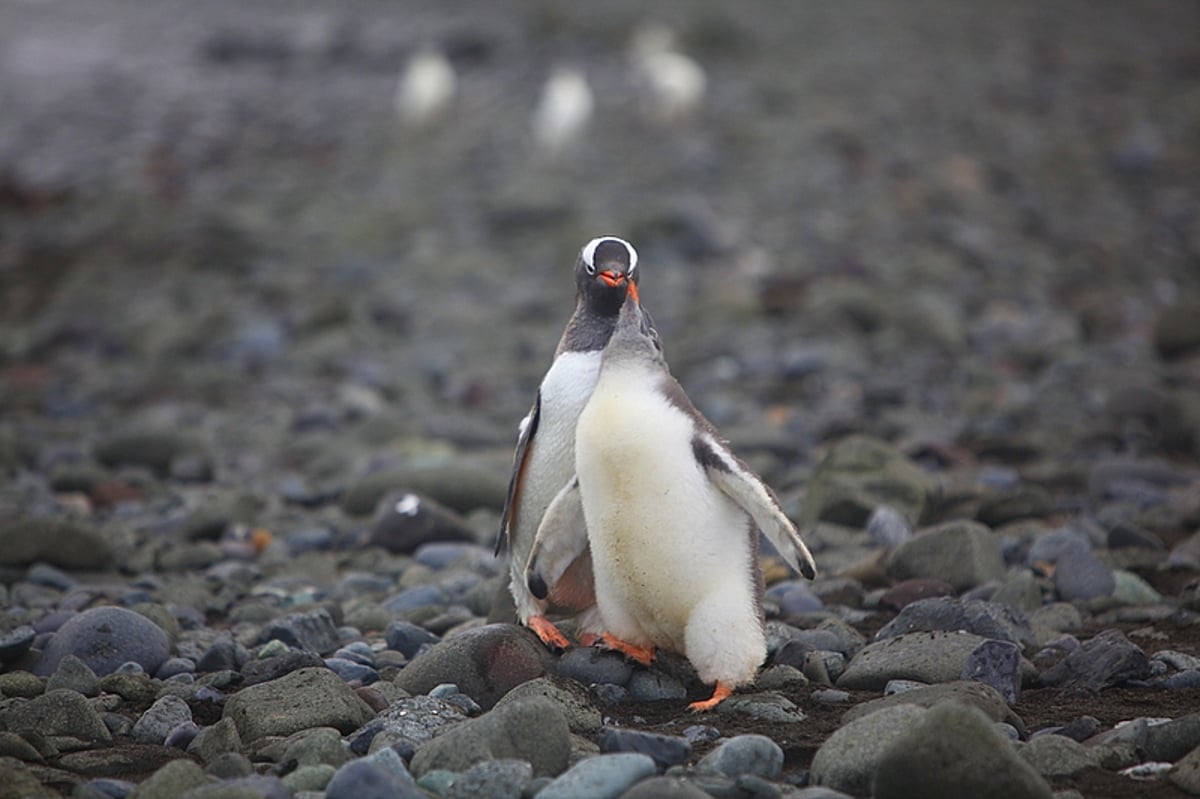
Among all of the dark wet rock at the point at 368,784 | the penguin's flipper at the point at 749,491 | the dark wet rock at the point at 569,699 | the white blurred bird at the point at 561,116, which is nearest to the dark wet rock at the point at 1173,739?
the penguin's flipper at the point at 749,491

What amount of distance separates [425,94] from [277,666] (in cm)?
1669

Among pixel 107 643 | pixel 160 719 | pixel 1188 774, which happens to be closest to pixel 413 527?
pixel 107 643

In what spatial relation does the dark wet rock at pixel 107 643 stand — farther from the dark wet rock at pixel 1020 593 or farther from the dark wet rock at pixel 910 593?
the dark wet rock at pixel 1020 593

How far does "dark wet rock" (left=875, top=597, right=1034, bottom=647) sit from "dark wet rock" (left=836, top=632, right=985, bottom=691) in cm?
16

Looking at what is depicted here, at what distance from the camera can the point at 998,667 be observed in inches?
154

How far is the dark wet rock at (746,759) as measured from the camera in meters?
3.35

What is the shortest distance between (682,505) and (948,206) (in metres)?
10.7

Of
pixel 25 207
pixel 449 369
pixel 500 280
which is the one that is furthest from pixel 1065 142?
pixel 25 207

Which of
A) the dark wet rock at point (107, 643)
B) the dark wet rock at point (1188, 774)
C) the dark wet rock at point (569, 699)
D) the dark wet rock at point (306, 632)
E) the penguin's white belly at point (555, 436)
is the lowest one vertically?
the dark wet rock at point (306, 632)

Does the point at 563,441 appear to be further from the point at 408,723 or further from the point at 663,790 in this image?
the point at 663,790

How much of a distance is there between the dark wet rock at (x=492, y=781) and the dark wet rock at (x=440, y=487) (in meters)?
3.68

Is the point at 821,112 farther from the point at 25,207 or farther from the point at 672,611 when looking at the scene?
the point at 672,611

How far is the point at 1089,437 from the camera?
25.5ft

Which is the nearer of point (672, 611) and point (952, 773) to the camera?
point (952, 773)
